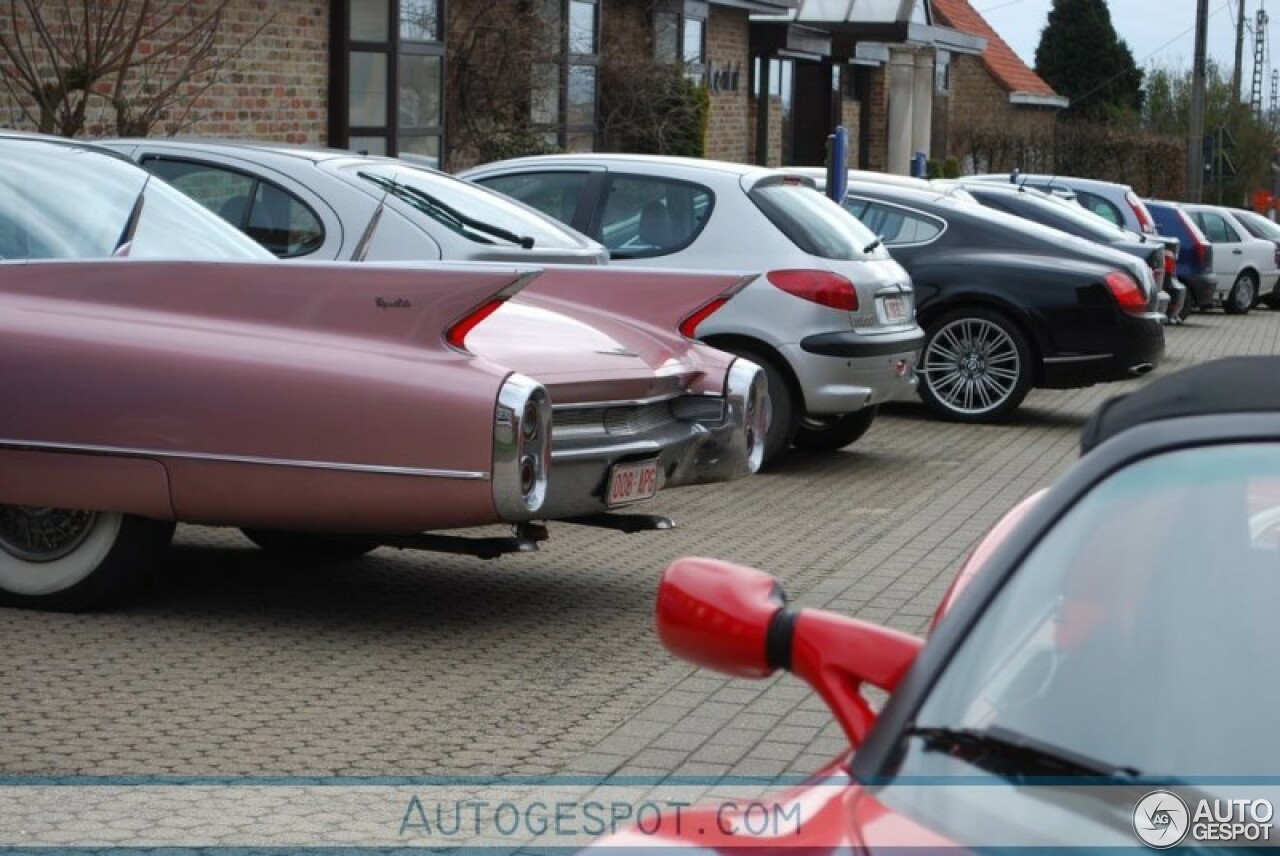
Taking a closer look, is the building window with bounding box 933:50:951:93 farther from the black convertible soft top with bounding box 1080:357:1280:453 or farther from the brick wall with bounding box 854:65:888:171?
the black convertible soft top with bounding box 1080:357:1280:453

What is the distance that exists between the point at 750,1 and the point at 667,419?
89.8 feet

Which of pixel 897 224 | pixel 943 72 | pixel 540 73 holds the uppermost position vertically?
pixel 943 72

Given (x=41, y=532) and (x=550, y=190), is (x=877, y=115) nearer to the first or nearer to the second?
(x=550, y=190)

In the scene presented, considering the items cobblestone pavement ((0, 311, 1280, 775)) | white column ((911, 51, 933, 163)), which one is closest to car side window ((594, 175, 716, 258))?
cobblestone pavement ((0, 311, 1280, 775))

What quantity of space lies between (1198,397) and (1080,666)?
1.31 ft

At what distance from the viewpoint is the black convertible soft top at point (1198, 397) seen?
275 centimetres

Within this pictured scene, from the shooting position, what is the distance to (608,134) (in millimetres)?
28547

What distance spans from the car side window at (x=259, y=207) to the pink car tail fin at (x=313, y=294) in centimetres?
203

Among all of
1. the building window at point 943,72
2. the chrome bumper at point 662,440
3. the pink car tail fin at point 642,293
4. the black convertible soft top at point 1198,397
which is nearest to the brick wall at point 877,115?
the building window at point 943,72

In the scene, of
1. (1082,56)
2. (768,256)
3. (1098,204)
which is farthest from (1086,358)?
(1082,56)

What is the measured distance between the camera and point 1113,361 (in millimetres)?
15727

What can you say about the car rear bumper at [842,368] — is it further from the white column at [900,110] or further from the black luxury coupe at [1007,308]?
the white column at [900,110]

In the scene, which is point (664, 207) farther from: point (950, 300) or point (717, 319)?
point (950, 300)

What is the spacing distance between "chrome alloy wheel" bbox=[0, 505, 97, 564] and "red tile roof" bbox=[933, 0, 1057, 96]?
164 feet
